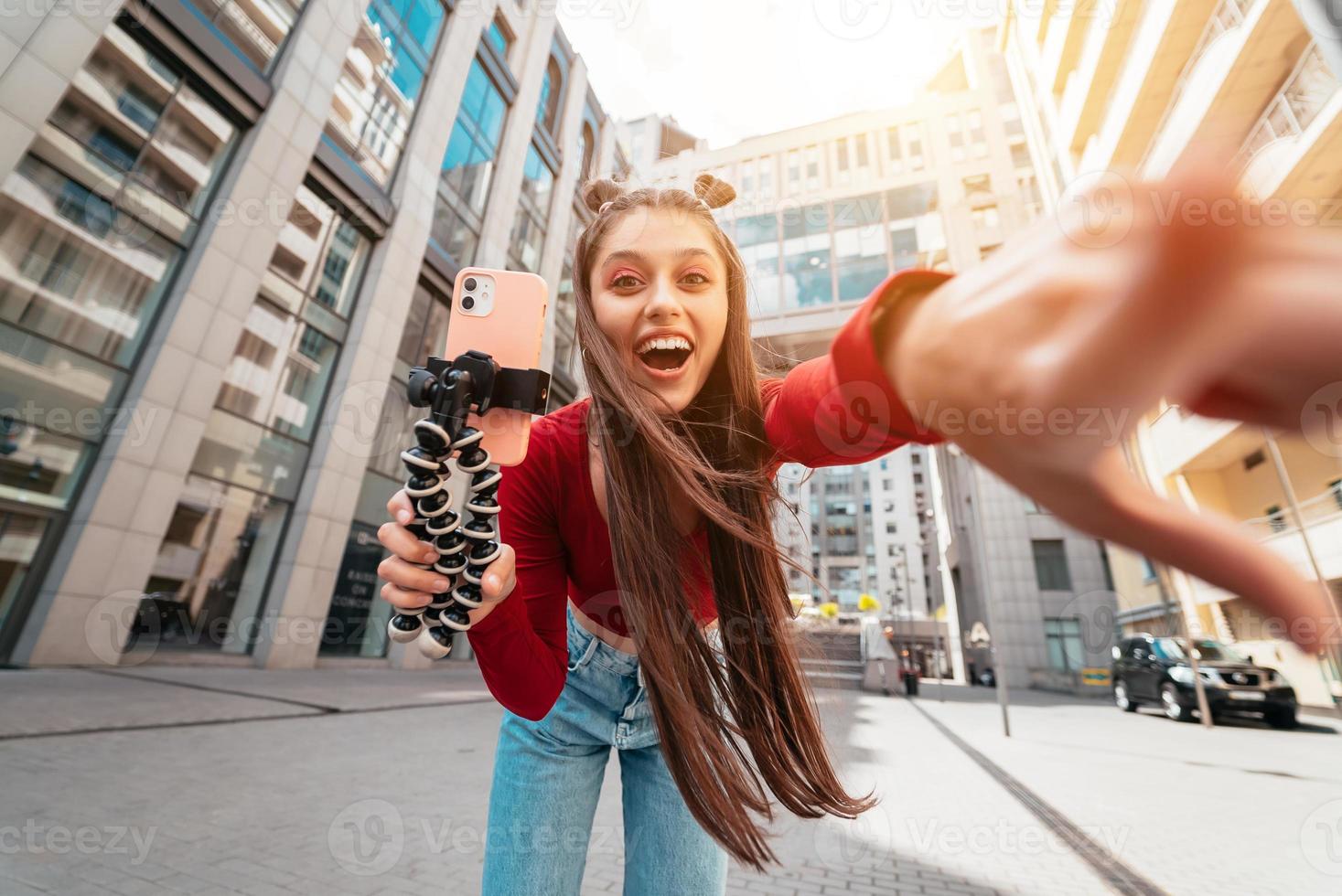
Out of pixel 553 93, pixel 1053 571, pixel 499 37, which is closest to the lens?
pixel 499 37

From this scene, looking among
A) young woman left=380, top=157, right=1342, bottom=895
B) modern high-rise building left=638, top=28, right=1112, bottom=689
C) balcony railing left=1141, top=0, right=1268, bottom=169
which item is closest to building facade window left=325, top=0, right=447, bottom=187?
modern high-rise building left=638, top=28, right=1112, bottom=689

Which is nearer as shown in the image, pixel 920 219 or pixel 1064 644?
pixel 1064 644

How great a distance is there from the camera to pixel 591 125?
2472 centimetres

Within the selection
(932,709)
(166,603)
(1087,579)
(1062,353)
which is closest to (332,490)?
(166,603)

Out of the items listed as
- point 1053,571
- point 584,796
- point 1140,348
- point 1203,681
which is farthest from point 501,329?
→ point 1053,571

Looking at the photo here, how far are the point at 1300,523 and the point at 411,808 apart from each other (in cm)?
474

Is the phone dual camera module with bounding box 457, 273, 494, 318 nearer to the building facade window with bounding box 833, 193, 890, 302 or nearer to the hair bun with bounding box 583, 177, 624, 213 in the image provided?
the hair bun with bounding box 583, 177, 624, 213

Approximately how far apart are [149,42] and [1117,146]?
18.7 m

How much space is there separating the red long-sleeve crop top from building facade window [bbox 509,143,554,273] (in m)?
18.3

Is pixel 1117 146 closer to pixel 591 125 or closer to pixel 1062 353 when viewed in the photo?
pixel 1062 353

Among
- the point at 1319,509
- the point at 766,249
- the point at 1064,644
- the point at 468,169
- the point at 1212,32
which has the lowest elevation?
the point at 1064,644

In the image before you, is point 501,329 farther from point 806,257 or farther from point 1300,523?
point 806,257

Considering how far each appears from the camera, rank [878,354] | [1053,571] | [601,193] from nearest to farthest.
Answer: [878,354], [601,193], [1053,571]

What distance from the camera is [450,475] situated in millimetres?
974
